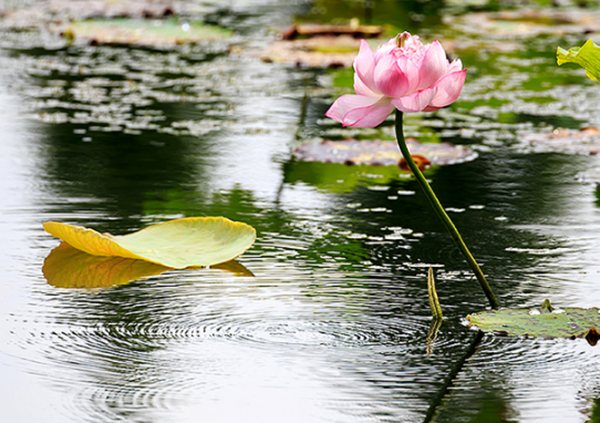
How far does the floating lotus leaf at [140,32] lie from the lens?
577 centimetres

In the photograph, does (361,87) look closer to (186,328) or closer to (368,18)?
(186,328)

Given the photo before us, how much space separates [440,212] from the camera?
1712 mm

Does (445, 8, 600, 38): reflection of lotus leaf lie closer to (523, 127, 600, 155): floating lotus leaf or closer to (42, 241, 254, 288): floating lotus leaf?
(523, 127, 600, 155): floating lotus leaf

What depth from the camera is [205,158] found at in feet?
10.3

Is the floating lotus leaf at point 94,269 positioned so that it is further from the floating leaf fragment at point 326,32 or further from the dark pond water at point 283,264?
the floating leaf fragment at point 326,32

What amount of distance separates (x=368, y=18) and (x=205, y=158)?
4.58 meters

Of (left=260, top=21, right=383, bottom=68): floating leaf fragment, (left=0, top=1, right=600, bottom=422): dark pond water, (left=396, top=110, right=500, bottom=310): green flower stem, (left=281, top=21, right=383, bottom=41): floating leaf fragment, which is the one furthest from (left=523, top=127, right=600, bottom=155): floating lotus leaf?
(left=281, top=21, right=383, bottom=41): floating leaf fragment

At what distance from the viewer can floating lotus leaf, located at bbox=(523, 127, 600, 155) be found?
3342mm

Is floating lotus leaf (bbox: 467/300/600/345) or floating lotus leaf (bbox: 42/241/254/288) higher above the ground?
floating lotus leaf (bbox: 467/300/600/345)

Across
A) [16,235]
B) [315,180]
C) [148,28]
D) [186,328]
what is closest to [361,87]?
[186,328]

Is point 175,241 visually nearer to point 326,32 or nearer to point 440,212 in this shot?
point 440,212

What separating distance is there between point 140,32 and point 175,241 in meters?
4.16

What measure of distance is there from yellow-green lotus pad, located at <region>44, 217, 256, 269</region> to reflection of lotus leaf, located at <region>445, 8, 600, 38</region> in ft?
16.2

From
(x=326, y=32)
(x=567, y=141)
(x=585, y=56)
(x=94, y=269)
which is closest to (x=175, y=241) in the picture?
(x=94, y=269)
